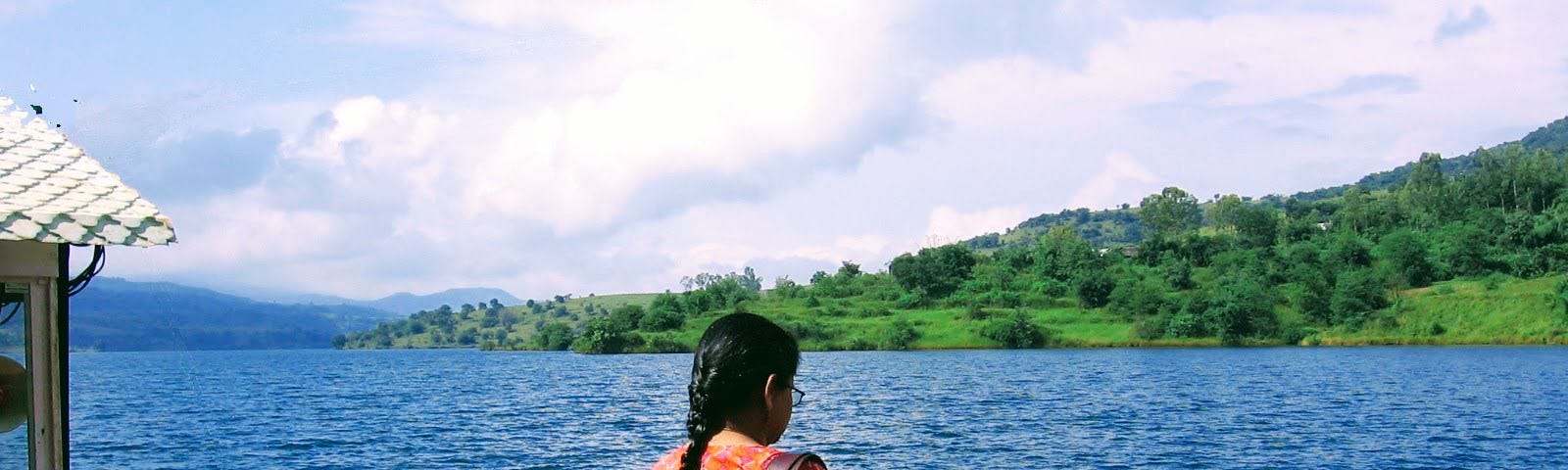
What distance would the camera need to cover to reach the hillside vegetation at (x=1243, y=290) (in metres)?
115

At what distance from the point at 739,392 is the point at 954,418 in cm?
4905

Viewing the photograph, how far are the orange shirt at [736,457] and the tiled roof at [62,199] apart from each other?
4118 mm

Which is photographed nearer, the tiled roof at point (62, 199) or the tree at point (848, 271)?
the tiled roof at point (62, 199)

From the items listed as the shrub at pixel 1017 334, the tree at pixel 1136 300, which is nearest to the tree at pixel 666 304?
the shrub at pixel 1017 334

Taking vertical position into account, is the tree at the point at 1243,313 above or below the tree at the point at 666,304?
below

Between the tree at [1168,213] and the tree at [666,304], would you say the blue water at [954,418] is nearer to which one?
the tree at [666,304]

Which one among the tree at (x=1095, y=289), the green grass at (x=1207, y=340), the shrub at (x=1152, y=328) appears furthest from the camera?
the tree at (x=1095, y=289)

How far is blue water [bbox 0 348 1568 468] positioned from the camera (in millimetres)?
38906

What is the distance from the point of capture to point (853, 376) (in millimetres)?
84438

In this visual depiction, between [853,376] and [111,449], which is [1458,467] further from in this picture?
[853,376]

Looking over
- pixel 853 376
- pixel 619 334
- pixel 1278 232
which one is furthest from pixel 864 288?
pixel 853 376

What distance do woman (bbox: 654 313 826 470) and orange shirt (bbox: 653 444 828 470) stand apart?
2cm

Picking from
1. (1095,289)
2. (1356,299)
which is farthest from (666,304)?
(1356,299)

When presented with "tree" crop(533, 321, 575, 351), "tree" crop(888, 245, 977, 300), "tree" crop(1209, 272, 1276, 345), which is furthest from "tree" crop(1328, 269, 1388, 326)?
"tree" crop(533, 321, 575, 351)
